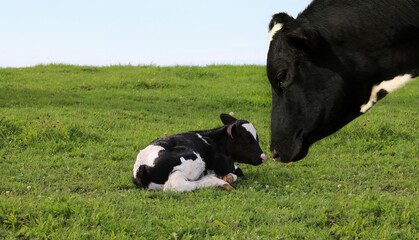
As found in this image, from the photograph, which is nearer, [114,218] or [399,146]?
[114,218]

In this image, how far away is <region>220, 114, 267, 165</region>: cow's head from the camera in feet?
38.1

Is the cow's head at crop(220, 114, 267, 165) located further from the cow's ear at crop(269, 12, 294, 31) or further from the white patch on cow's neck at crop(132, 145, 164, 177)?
the cow's ear at crop(269, 12, 294, 31)

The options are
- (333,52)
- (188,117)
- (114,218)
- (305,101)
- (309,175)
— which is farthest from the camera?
(188,117)

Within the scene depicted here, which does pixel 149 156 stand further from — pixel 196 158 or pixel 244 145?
pixel 244 145

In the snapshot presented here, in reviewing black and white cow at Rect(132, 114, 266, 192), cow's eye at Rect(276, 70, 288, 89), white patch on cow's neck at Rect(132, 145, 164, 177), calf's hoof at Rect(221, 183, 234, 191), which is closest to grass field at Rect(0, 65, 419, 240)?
calf's hoof at Rect(221, 183, 234, 191)

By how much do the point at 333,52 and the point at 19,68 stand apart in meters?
26.6

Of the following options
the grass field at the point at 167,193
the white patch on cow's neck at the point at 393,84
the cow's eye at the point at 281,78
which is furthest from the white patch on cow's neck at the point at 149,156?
the white patch on cow's neck at the point at 393,84

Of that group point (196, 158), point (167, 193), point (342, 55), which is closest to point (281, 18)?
point (342, 55)

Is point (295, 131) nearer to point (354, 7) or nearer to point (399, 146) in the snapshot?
point (354, 7)

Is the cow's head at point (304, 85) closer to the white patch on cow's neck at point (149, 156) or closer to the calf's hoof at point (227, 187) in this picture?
the calf's hoof at point (227, 187)

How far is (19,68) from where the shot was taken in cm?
3014

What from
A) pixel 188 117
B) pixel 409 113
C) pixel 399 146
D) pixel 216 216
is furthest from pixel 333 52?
pixel 409 113

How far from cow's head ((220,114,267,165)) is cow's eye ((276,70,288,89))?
5991 mm

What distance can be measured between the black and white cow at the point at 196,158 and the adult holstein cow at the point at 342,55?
194 inches
